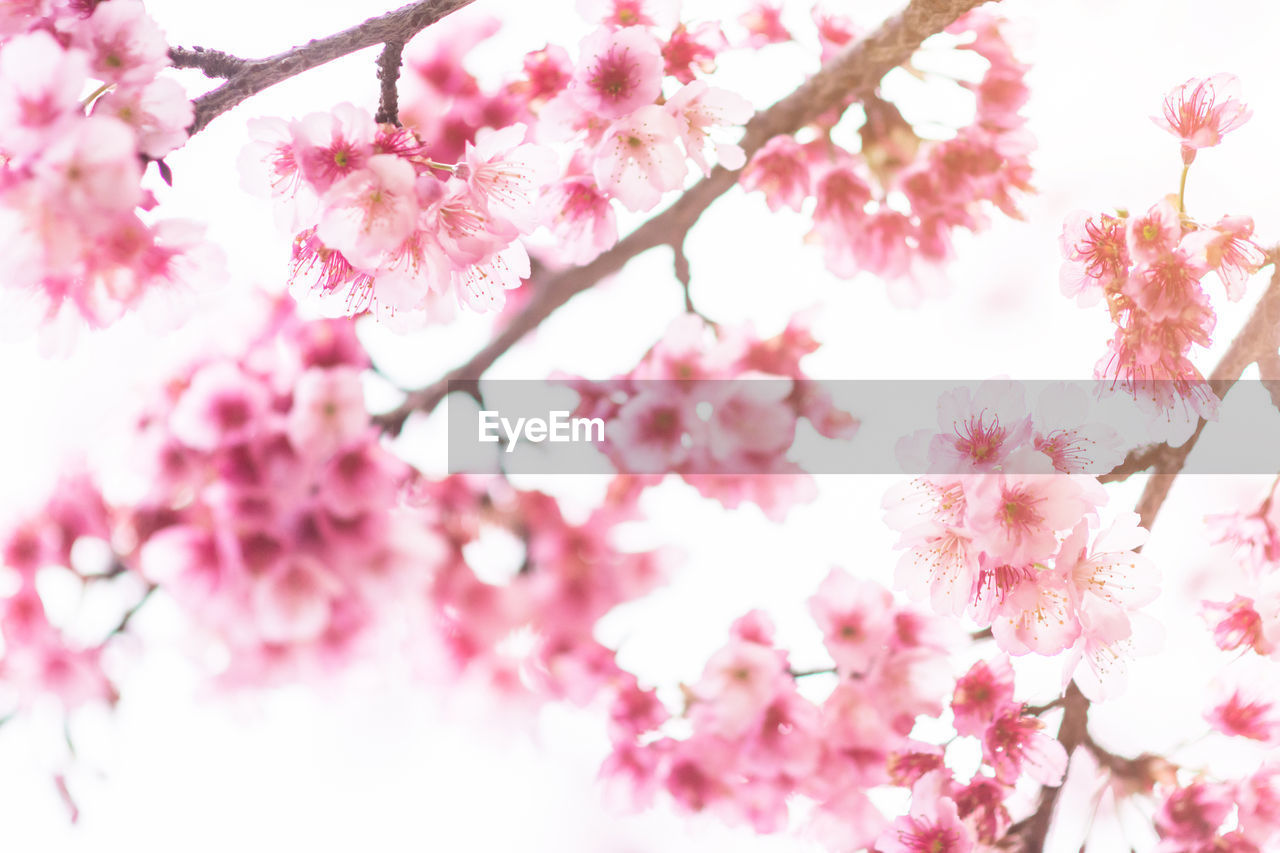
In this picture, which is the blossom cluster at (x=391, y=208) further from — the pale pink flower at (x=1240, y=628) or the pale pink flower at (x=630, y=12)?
the pale pink flower at (x=1240, y=628)

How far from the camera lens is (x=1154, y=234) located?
47 centimetres

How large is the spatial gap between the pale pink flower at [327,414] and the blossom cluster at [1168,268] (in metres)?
0.44

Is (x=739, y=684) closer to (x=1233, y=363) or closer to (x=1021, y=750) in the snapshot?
(x=1021, y=750)

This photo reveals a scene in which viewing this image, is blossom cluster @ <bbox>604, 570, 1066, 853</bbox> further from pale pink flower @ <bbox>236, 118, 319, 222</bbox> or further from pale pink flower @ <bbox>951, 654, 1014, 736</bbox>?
pale pink flower @ <bbox>236, 118, 319, 222</bbox>

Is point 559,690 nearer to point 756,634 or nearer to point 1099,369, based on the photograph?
point 756,634

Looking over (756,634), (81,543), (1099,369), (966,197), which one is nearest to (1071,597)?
(1099,369)

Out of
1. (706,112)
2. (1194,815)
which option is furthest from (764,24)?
(1194,815)

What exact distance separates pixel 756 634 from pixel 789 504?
15 centimetres

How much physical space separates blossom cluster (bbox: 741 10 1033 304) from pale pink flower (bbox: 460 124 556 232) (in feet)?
0.79

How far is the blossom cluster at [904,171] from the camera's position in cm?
67

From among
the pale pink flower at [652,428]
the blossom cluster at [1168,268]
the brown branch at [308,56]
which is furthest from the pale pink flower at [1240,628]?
the brown branch at [308,56]

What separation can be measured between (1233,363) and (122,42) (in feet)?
2.22

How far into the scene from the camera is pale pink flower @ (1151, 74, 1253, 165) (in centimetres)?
48

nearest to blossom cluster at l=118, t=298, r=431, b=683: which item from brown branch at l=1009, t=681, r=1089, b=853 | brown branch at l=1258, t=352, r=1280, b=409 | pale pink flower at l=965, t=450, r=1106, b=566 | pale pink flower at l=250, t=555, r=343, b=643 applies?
pale pink flower at l=250, t=555, r=343, b=643
